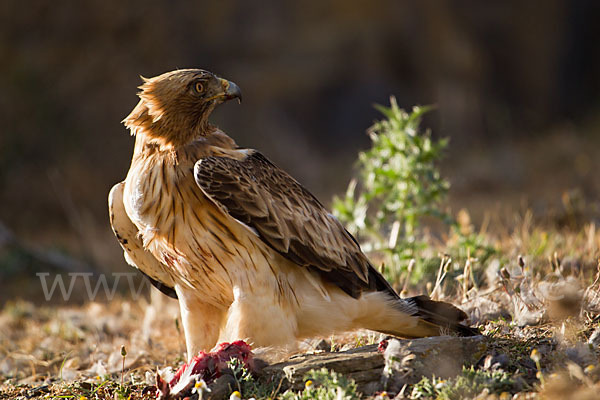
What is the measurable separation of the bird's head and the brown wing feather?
27 cm

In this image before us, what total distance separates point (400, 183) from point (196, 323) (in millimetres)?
2044

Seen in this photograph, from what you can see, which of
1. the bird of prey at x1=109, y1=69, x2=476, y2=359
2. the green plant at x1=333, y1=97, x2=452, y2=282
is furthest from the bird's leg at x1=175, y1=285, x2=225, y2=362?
the green plant at x1=333, y1=97, x2=452, y2=282

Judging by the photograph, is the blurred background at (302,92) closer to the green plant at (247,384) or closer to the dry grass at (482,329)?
the dry grass at (482,329)

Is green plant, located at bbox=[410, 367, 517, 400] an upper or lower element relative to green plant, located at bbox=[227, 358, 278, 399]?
upper

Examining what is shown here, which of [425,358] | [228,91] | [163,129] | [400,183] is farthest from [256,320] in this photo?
[400,183]

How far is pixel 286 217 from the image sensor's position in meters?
3.61

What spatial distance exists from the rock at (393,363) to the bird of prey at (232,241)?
345 mm

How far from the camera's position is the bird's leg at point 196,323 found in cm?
375

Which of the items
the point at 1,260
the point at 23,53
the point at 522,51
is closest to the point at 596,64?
the point at 522,51

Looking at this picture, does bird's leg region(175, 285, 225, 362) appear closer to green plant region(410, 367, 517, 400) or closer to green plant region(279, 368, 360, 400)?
green plant region(279, 368, 360, 400)

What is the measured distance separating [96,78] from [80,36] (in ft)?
2.46

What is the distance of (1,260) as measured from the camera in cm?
837

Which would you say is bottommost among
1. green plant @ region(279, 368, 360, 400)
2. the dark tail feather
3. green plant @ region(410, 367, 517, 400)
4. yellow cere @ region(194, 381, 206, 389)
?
yellow cere @ region(194, 381, 206, 389)

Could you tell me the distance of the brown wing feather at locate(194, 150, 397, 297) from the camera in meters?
3.39
